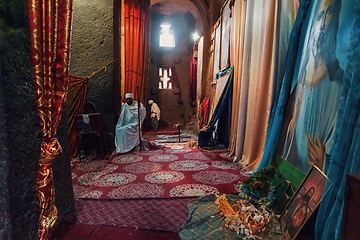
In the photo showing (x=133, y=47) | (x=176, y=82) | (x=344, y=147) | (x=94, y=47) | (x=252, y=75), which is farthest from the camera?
(x=176, y=82)

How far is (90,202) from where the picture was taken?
2496mm

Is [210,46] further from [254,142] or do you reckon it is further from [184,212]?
[184,212]

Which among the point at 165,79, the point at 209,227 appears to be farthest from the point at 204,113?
the point at 165,79

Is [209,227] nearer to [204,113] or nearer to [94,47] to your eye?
[94,47]

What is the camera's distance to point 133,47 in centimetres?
640

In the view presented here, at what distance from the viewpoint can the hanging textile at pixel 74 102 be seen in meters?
4.50

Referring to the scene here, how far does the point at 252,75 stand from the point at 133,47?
418 centimetres

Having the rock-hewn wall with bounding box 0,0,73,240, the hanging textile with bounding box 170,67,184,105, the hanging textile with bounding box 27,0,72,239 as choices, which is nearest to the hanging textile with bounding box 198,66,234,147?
the hanging textile with bounding box 27,0,72,239

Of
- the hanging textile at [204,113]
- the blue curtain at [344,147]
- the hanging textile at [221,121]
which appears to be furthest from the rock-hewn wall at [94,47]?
Result: the blue curtain at [344,147]

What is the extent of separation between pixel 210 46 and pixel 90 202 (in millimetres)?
6496

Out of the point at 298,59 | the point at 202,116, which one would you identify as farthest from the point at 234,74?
the point at 202,116

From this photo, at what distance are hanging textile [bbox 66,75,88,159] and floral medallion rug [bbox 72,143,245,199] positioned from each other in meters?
0.55

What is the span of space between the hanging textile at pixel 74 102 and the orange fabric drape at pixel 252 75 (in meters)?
3.56

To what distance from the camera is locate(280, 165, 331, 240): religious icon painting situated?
164cm
